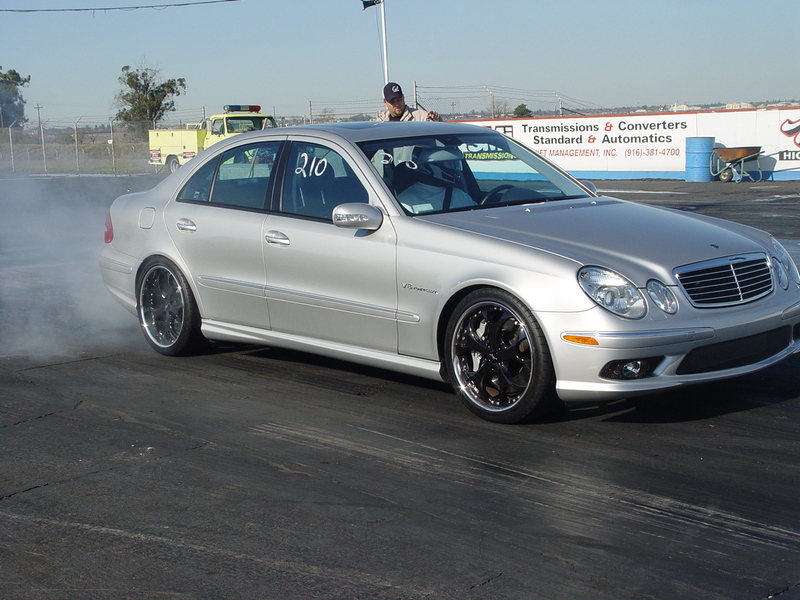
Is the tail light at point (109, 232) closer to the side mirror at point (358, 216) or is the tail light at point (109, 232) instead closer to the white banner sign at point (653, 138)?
the side mirror at point (358, 216)

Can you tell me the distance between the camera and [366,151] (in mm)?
5652

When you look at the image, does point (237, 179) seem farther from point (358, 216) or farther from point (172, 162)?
point (172, 162)

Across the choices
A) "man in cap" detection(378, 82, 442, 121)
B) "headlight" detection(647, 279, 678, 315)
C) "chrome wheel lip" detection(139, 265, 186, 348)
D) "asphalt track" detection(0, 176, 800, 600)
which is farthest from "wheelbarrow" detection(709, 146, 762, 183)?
"headlight" detection(647, 279, 678, 315)

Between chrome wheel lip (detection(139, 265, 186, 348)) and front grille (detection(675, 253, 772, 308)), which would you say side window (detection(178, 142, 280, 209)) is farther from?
front grille (detection(675, 253, 772, 308))

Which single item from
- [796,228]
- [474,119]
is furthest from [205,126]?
[796,228]

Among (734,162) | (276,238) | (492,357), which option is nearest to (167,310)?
(276,238)

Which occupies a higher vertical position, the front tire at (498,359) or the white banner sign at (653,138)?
the white banner sign at (653,138)

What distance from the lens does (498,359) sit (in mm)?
4785

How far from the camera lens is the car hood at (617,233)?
4605 mm

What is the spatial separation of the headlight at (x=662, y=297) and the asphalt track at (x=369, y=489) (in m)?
0.64

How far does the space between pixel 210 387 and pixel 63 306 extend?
3572 millimetres

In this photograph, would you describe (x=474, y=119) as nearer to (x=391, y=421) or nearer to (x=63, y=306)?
(x=63, y=306)

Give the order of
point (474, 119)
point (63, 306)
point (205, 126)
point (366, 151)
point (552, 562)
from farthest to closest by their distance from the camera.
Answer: point (205, 126) < point (474, 119) < point (63, 306) < point (366, 151) < point (552, 562)

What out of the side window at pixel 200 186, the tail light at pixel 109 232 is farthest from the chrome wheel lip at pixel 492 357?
the tail light at pixel 109 232
